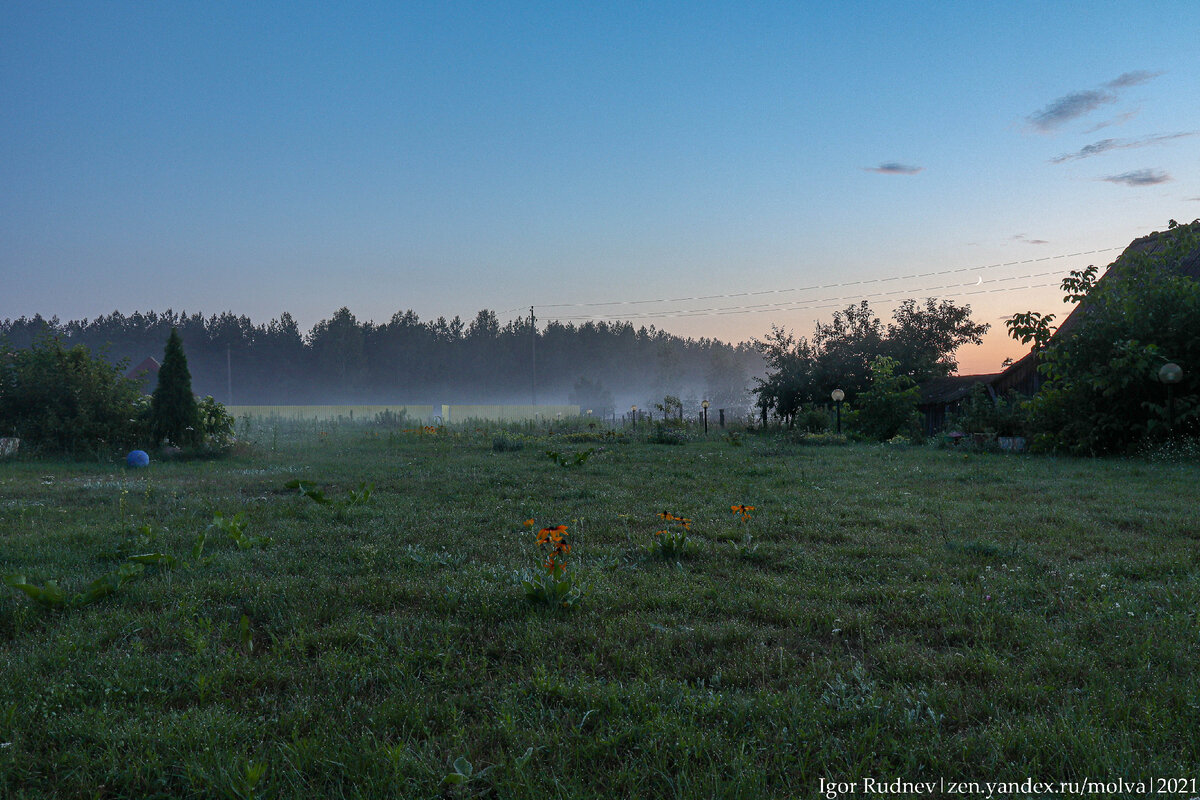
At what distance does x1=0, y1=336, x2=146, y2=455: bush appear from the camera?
40.7 feet

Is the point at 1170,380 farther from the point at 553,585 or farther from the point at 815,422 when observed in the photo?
the point at 815,422

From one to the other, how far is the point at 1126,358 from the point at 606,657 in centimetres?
1161

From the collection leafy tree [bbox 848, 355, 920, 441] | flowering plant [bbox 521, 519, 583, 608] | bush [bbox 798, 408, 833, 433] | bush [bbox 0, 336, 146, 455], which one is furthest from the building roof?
bush [bbox 0, 336, 146, 455]

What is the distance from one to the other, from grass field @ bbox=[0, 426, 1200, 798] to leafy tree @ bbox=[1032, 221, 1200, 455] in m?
6.08

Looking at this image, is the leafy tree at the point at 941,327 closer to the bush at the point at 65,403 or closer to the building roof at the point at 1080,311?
the building roof at the point at 1080,311

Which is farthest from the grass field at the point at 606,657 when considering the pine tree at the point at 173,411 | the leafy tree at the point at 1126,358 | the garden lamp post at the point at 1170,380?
the pine tree at the point at 173,411

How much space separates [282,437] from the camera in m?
18.3

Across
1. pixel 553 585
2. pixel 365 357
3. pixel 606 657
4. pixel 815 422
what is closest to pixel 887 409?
pixel 815 422

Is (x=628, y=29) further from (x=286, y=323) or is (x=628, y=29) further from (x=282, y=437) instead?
(x=286, y=323)

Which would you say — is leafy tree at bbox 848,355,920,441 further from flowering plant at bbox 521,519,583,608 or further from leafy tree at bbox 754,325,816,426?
flowering plant at bbox 521,519,583,608

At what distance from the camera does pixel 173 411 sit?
12.9 meters

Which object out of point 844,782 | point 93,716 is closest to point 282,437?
point 93,716

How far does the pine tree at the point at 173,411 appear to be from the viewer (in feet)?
42.0

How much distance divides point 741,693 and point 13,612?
140 inches
